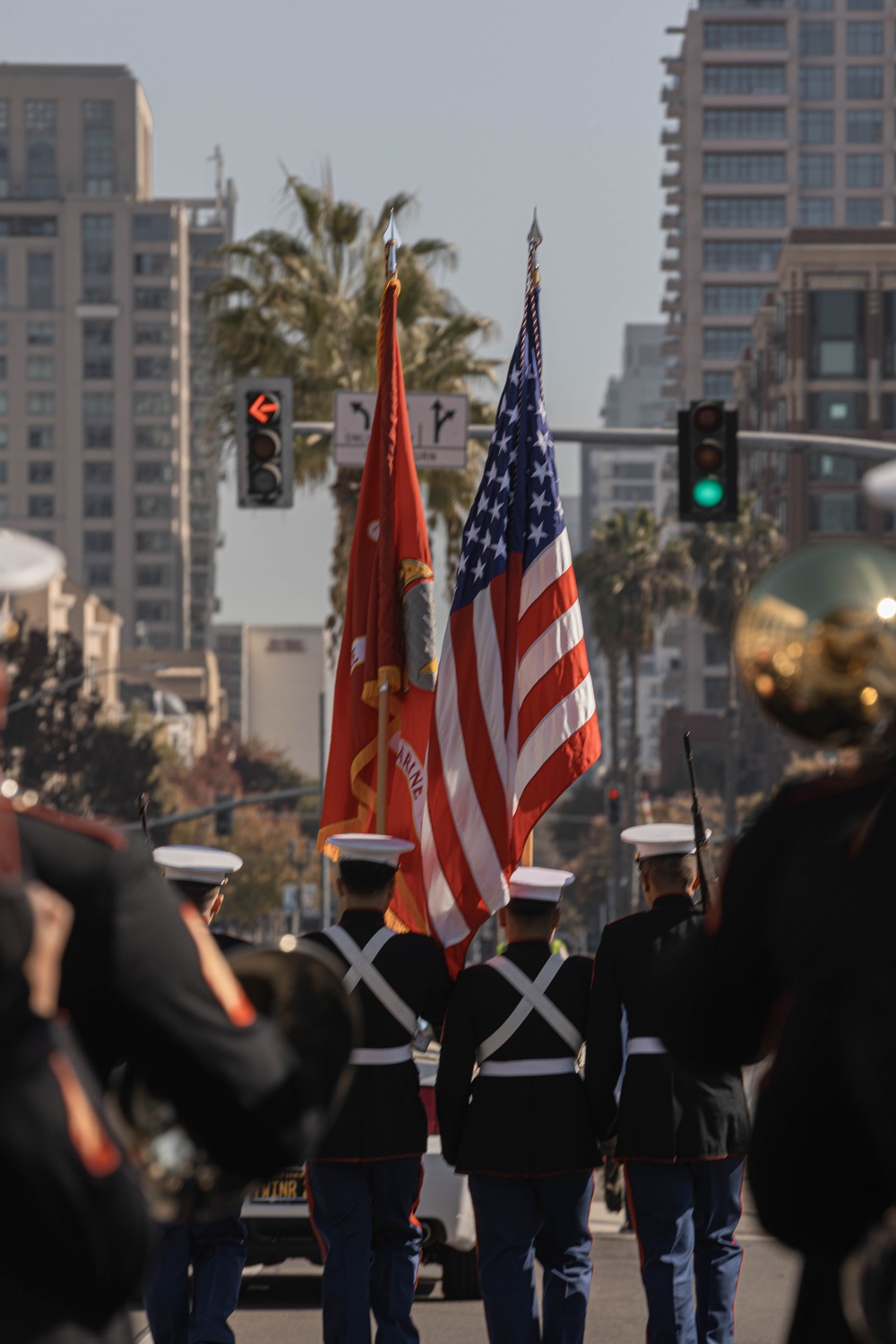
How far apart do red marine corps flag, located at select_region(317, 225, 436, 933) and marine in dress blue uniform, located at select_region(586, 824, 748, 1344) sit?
2023 mm

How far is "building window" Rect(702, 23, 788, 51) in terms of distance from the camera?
124 meters

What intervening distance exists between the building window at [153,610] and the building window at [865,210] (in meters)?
60.1

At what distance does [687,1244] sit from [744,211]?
12347cm

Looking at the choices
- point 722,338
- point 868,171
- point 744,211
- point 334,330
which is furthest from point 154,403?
point 334,330

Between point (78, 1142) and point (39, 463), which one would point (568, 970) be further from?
point (39, 463)

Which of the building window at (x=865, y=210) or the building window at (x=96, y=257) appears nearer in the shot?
the building window at (x=865, y=210)

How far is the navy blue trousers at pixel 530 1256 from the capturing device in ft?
22.8

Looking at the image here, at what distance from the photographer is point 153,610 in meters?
158

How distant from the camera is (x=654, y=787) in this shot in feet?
352

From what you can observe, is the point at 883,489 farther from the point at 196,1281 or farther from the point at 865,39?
the point at 865,39

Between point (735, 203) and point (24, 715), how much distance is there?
8254 centimetres

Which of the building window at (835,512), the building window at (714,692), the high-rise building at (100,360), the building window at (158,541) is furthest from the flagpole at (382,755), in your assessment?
the building window at (158,541)

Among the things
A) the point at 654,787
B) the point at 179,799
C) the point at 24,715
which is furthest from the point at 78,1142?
the point at 654,787

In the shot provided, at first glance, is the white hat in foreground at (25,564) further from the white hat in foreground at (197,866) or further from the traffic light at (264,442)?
the traffic light at (264,442)
